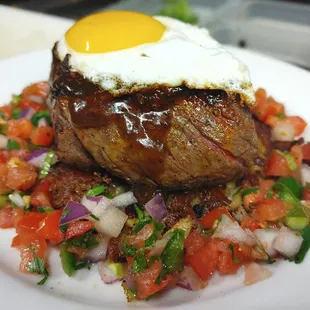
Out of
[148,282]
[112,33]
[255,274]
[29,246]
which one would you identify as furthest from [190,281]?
[112,33]

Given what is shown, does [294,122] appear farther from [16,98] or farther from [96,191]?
[16,98]

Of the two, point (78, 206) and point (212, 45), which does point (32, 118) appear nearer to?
point (78, 206)

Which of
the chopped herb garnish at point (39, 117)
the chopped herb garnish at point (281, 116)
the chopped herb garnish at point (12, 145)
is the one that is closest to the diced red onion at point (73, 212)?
the chopped herb garnish at point (12, 145)

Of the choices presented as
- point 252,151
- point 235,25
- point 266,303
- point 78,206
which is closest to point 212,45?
point 252,151

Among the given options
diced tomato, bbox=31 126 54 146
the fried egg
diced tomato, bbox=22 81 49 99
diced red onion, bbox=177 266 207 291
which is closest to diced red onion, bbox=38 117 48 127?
diced tomato, bbox=31 126 54 146

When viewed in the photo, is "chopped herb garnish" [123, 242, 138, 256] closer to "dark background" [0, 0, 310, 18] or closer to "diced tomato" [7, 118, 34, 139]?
"diced tomato" [7, 118, 34, 139]

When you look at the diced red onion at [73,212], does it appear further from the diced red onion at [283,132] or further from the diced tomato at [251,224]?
the diced red onion at [283,132]
